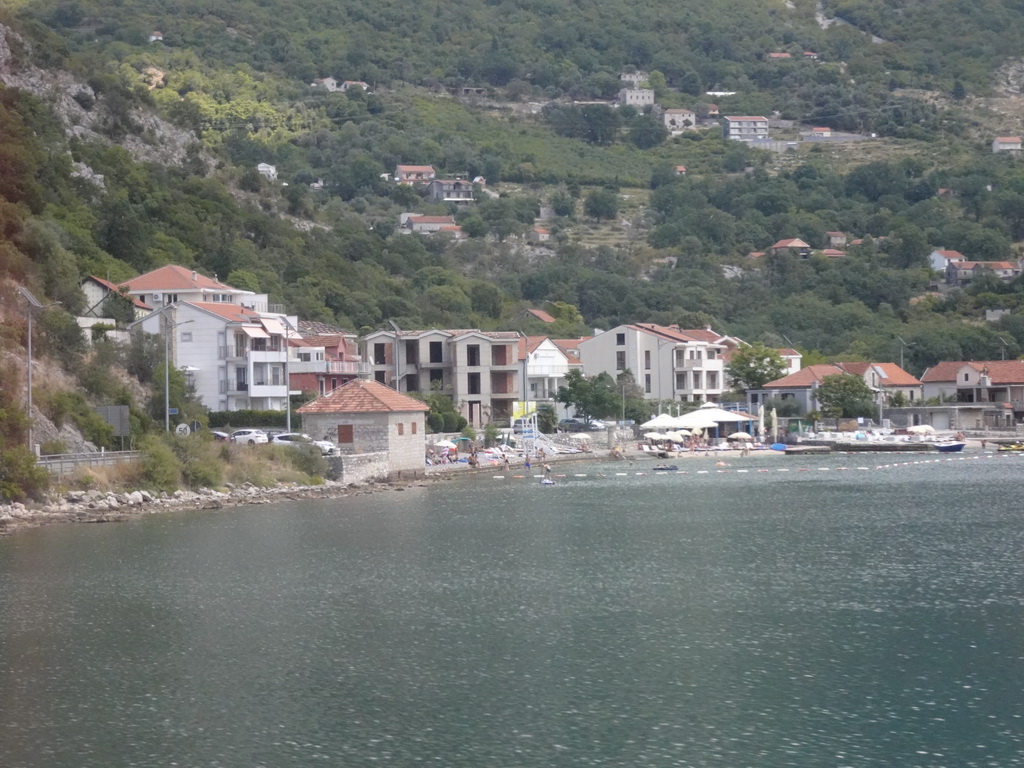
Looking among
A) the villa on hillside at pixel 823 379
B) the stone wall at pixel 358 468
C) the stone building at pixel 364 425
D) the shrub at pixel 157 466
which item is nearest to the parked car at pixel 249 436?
the stone building at pixel 364 425

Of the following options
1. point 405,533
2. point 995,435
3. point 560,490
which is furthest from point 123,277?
point 995,435

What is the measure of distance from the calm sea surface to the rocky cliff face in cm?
5108

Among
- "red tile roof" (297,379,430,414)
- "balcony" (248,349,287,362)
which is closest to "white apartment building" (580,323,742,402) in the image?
"balcony" (248,349,287,362)

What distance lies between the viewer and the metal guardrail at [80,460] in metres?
45.7

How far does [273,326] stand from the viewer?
68.8m

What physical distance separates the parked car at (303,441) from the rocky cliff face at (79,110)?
34442 millimetres

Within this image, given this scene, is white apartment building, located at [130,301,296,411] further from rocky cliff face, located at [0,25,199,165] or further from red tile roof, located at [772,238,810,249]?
red tile roof, located at [772,238,810,249]

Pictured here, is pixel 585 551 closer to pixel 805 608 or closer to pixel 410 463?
pixel 805 608

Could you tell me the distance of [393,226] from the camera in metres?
147

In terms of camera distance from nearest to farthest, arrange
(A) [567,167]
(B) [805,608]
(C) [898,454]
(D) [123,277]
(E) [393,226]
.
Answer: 1. (B) [805,608]
2. (D) [123,277]
3. (C) [898,454]
4. (E) [393,226]
5. (A) [567,167]

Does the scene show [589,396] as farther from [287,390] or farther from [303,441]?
[303,441]

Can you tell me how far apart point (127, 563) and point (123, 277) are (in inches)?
1561

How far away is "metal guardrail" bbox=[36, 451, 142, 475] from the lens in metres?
45.7

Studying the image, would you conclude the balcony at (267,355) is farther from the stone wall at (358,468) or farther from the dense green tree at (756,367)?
the dense green tree at (756,367)
